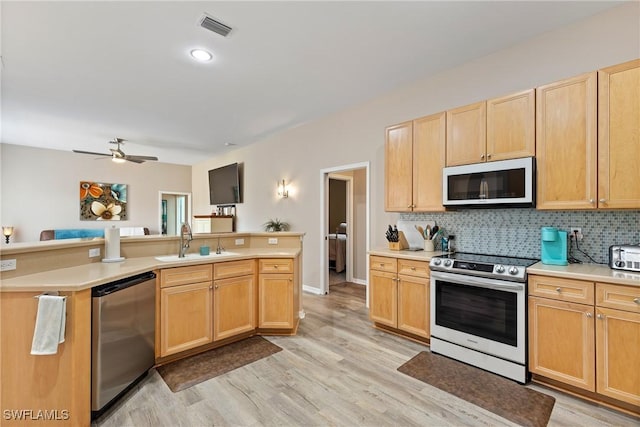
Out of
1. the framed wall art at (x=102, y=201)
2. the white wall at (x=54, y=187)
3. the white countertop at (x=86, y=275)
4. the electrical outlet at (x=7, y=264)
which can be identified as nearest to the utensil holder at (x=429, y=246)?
the white countertop at (x=86, y=275)

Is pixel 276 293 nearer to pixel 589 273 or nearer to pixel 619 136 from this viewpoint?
pixel 589 273

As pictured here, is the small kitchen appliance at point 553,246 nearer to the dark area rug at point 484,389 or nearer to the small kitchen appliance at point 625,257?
the small kitchen appliance at point 625,257

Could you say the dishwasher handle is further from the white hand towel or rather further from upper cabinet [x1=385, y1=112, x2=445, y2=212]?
upper cabinet [x1=385, y1=112, x2=445, y2=212]

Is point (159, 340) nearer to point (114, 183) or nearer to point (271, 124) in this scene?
point (271, 124)

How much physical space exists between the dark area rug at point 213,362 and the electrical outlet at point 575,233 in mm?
2850

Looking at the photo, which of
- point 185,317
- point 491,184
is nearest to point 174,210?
point 185,317

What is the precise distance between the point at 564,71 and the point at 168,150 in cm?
734

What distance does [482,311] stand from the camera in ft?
8.16

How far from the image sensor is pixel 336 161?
465 centimetres

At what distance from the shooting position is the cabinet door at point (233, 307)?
2.81 metres

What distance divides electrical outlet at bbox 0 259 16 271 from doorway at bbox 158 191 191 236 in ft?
23.7

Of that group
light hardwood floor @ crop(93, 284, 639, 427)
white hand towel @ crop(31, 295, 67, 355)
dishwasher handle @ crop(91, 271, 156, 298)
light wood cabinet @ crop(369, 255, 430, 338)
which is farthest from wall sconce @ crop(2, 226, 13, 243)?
light wood cabinet @ crop(369, 255, 430, 338)

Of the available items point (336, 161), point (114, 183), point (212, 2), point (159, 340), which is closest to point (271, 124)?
point (336, 161)

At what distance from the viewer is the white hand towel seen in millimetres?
1655
